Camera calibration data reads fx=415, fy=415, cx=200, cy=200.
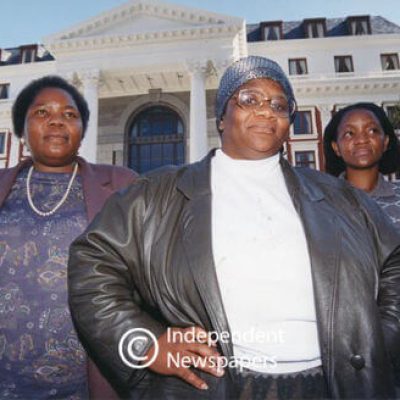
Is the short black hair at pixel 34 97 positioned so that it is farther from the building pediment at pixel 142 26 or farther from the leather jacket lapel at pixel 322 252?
→ the building pediment at pixel 142 26

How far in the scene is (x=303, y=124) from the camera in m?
25.4

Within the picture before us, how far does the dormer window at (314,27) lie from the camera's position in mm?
28688

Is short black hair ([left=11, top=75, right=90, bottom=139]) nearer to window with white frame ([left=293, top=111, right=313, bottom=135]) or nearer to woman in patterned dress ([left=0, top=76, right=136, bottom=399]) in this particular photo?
woman in patterned dress ([left=0, top=76, right=136, bottom=399])

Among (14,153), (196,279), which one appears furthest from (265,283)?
(14,153)

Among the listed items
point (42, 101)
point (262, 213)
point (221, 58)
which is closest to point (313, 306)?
point (262, 213)

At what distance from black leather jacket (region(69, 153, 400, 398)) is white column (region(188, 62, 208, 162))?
1700 centimetres

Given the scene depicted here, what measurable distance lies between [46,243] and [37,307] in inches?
13.2

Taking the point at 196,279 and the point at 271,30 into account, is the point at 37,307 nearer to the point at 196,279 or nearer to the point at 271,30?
the point at 196,279

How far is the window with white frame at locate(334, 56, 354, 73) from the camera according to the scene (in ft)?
89.7

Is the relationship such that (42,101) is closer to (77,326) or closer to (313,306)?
(77,326)

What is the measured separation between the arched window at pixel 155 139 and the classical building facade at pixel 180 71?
0.06 meters

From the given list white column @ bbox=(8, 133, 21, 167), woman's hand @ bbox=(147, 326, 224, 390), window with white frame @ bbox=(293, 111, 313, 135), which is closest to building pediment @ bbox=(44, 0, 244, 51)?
white column @ bbox=(8, 133, 21, 167)

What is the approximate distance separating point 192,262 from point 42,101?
1.75m

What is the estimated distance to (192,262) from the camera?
142cm
